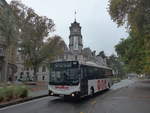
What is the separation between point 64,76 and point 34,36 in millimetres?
22178

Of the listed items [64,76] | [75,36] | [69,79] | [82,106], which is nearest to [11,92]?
[64,76]

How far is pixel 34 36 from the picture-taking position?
3566 centimetres

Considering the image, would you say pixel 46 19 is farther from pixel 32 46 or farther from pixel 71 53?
pixel 71 53

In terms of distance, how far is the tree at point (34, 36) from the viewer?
3501 centimetres

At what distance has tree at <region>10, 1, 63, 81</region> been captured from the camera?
115ft

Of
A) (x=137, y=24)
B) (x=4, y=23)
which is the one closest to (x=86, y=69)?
(x=137, y=24)

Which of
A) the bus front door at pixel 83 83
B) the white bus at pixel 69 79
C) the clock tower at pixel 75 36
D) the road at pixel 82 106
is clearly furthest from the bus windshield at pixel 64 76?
the clock tower at pixel 75 36

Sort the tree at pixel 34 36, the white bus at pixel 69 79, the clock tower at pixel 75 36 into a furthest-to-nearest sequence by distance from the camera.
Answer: the clock tower at pixel 75 36
the tree at pixel 34 36
the white bus at pixel 69 79

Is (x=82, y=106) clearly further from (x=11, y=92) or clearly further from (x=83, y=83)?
(x=11, y=92)

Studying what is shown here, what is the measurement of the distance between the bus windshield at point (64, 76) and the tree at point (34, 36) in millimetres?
20979

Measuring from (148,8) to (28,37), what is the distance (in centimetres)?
2345

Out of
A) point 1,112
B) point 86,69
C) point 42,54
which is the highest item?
point 42,54

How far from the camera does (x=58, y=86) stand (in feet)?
49.0

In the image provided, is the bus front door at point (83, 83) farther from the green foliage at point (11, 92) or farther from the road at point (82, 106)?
the green foliage at point (11, 92)
